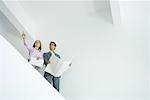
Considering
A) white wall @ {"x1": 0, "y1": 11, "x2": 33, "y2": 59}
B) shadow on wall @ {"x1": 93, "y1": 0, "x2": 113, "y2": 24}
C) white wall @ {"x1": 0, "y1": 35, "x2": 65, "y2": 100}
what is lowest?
white wall @ {"x1": 0, "y1": 35, "x2": 65, "y2": 100}

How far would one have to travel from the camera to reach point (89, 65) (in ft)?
14.8

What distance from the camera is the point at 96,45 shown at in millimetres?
4570

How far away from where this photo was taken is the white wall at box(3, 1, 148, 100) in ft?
14.1

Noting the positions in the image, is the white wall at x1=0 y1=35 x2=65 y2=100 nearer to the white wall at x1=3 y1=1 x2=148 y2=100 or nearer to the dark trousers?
the dark trousers

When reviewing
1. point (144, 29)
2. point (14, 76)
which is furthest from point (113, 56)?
point (14, 76)

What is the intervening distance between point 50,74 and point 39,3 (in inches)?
47.2

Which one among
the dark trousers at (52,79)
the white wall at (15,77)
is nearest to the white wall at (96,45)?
the dark trousers at (52,79)

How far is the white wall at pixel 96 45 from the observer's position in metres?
4.29

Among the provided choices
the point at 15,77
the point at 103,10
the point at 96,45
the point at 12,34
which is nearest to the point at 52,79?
the point at 96,45

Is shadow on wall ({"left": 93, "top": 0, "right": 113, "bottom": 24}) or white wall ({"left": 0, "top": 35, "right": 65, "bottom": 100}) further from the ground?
shadow on wall ({"left": 93, "top": 0, "right": 113, "bottom": 24})

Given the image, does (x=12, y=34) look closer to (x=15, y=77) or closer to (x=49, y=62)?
(x=49, y=62)

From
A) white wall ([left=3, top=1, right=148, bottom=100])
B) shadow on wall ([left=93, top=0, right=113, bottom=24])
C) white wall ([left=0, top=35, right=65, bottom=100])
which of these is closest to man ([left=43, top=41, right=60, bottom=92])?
white wall ([left=3, top=1, right=148, bottom=100])

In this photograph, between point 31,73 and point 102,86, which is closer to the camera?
point 31,73

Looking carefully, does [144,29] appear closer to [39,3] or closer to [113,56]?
[113,56]
